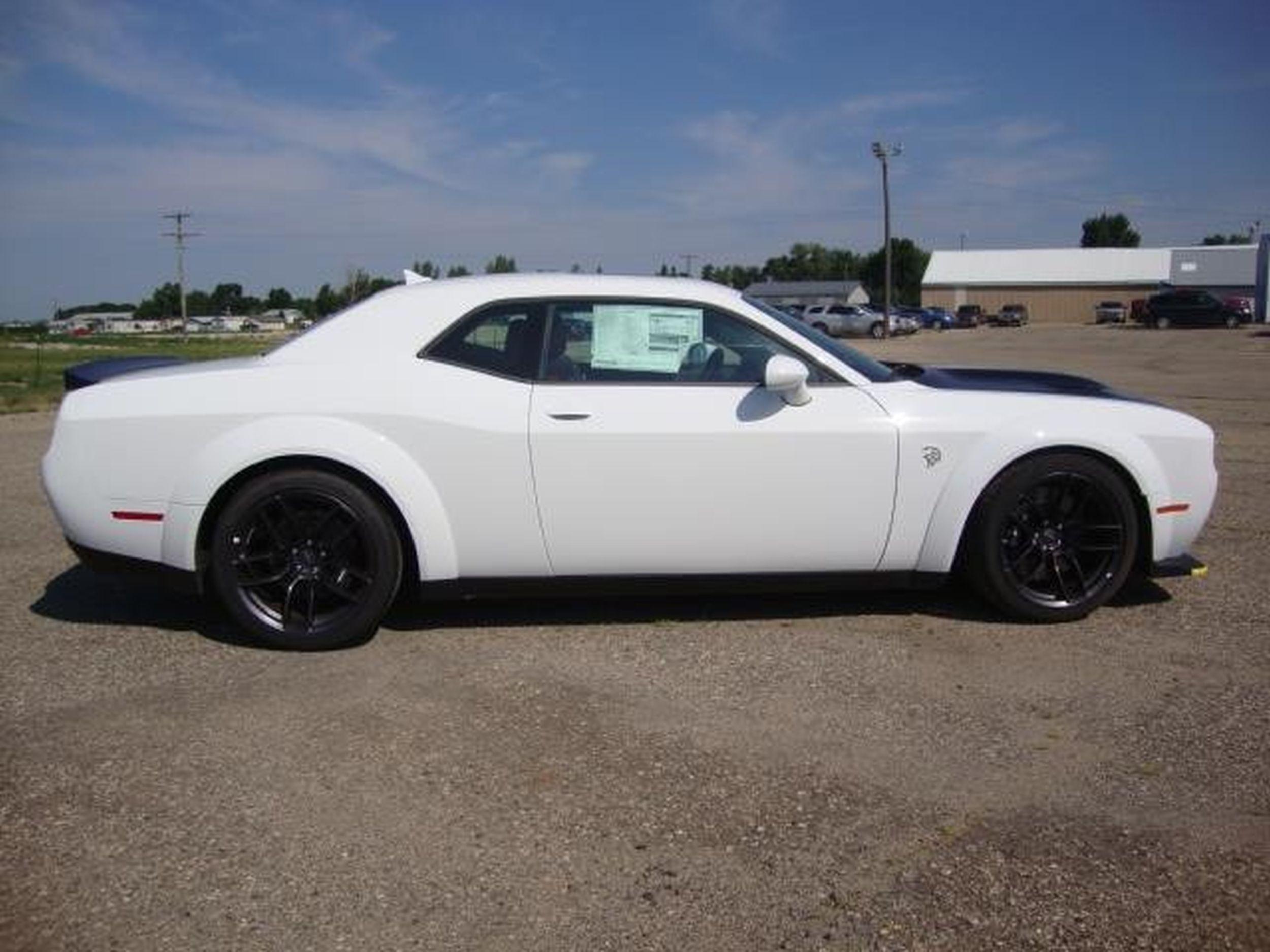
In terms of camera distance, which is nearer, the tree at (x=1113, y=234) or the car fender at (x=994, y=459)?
the car fender at (x=994, y=459)

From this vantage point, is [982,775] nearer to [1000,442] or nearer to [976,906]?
[976,906]

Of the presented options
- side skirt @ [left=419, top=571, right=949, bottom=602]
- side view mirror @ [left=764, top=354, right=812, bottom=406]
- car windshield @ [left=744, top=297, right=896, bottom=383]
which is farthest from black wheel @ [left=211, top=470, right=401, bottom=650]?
car windshield @ [left=744, top=297, right=896, bottom=383]

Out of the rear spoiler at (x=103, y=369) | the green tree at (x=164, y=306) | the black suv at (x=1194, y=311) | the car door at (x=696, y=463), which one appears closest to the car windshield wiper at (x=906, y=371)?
the car door at (x=696, y=463)

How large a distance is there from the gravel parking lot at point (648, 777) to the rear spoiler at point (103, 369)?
40.0 inches

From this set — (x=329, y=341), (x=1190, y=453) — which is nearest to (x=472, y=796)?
(x=329, y=341)

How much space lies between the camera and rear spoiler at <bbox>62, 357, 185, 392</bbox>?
4.39m

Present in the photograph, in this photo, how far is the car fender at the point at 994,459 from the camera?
419cm

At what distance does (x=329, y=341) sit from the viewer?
166 inches

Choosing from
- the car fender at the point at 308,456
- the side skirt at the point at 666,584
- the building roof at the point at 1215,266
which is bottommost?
the side skirt at the point at 666,584

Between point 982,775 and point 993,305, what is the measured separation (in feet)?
275

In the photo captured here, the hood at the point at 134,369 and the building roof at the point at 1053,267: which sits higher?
the building roof at the point at 1053,267

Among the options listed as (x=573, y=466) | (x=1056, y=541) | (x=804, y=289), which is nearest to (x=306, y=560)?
(x=573, y=466)

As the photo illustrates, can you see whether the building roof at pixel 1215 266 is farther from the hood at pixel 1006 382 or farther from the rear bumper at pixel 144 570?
the rear bumper at pixel 144 570

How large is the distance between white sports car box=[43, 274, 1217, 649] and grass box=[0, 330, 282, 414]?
1.39 meters
